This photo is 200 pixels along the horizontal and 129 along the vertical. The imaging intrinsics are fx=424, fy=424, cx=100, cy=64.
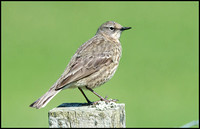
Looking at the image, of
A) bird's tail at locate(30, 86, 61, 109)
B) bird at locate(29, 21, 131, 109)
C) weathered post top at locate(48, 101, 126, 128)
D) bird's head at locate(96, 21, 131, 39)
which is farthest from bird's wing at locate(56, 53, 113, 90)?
weathered post top at locate(48, 101, 126, 128)

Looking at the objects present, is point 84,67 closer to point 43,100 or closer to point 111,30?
point 43,100

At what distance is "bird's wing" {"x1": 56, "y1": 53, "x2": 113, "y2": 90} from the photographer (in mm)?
5914

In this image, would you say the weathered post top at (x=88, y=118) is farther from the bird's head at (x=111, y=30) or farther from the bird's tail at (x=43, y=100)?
the bird's head at (x=111, y=30)

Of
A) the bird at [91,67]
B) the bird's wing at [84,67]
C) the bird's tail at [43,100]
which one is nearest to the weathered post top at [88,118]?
the bird's tail at [43,100]

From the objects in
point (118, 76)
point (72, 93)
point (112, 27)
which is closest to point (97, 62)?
point (112, 27)

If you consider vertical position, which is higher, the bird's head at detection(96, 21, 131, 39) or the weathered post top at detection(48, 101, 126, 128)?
the bird's head at detection(96, 21, 131, 39)

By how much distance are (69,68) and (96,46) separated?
752mm

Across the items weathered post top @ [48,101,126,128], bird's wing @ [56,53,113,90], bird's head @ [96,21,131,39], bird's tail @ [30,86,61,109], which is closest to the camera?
weathered post top @ [48,101,126,128]

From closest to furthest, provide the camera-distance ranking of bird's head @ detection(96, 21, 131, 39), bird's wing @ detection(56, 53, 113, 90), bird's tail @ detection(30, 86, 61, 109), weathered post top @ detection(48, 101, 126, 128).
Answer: weathered post top @ detection(48, 101, 126, 128)
bird's tail @ detection(30, 86, 61, 109)
bird's wing @ detection(56, 53, 113, 90)
bird's head @ detection(96, 21, 131, 39)

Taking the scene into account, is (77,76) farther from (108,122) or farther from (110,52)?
(108,122)

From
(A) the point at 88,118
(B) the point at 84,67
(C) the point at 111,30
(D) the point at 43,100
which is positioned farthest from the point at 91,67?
(A) the point at 88,118

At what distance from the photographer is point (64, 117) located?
432 cm

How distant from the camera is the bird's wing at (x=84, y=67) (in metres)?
5.91

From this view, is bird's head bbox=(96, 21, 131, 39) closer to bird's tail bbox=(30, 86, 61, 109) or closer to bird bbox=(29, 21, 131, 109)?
bird bbox=(29, 21, 131, 109)
